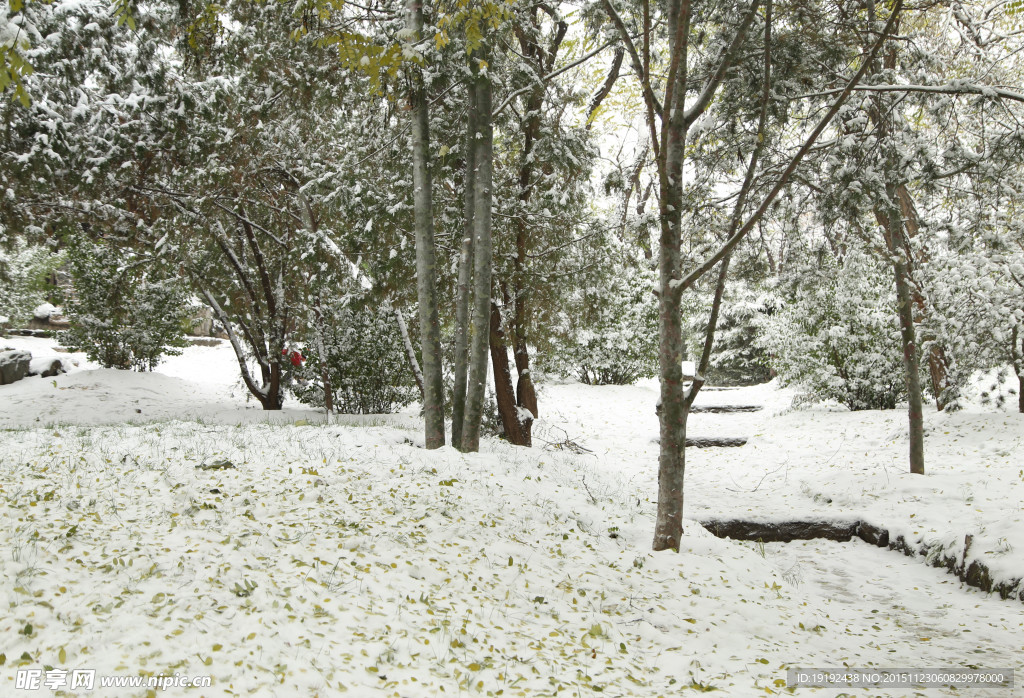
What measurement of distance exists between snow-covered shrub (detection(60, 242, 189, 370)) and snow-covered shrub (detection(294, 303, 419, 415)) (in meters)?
3.49

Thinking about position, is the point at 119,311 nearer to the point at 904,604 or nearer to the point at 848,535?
the point at 848,535

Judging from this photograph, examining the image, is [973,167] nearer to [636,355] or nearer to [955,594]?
[955,594]

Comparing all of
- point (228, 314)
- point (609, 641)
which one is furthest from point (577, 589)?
point (228, 314)

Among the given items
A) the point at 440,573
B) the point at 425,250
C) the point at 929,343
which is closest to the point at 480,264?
the point at 425,250

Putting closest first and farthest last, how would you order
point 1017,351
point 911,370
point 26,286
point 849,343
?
point 911,370 → point 1017,351 → point 849,343 → point 26,286

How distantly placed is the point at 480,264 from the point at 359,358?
5622 mm

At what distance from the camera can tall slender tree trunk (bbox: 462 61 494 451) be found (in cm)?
689

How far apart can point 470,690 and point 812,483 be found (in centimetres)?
709

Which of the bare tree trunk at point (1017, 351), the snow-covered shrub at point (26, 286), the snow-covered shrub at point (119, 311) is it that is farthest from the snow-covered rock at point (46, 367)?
the bare tree trunk at point (1017, 351)

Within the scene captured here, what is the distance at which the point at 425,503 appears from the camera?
527cm

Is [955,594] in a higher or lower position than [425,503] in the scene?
lower

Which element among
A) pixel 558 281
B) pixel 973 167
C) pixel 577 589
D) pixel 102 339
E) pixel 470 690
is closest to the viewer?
pixel 470 690

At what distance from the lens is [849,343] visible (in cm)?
1217

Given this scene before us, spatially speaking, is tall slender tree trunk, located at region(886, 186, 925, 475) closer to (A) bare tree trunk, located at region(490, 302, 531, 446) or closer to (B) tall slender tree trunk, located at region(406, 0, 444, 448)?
(A) bare tree trunk, located at region(490, 302, 531, 446)
